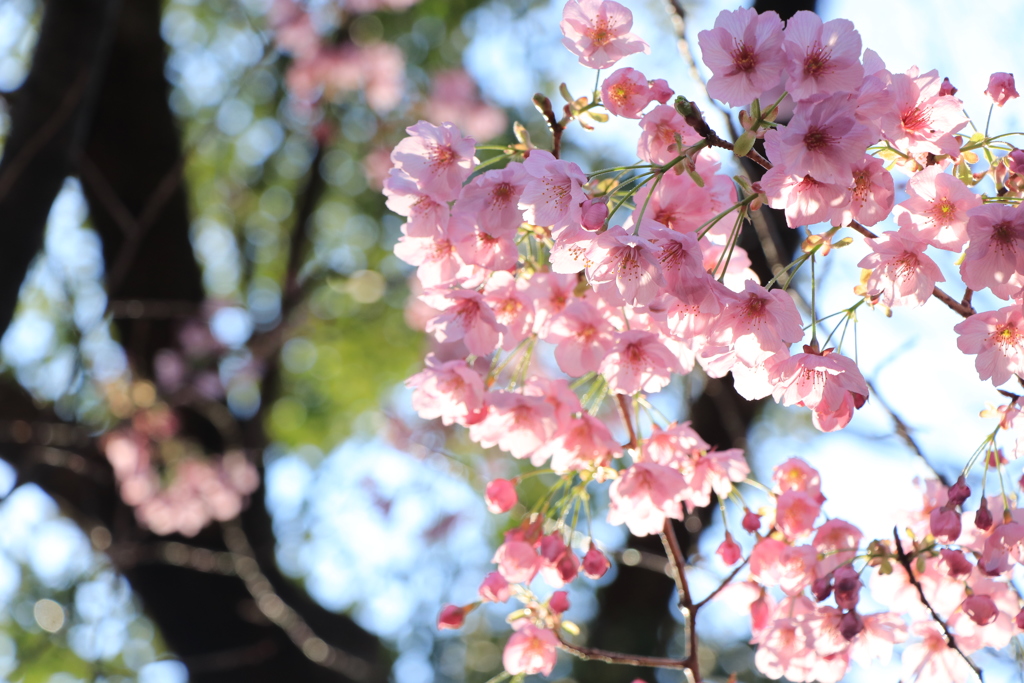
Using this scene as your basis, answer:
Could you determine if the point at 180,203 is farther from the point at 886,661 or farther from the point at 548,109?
the point at 886,661

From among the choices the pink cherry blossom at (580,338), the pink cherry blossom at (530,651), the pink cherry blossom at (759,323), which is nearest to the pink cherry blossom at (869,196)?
the pink cherry blossom at (759,323)

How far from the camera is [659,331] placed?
1.12 meters

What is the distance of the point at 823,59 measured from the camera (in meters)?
0.90

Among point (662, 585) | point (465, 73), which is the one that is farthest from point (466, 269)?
point (465, 73)

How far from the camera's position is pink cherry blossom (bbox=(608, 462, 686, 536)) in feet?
4.01

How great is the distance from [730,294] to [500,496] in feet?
1.99

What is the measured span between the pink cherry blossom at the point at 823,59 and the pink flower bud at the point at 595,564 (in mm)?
789

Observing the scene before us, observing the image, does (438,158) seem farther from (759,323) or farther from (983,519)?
(983,519)

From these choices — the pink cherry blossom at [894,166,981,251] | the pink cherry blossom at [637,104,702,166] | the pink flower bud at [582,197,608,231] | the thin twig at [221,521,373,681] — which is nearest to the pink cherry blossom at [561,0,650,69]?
the pink cherry blossom at [637,104,702,166]

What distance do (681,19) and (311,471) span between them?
565 cm

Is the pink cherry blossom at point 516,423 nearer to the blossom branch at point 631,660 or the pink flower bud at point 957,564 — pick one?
the blossom branch at point 631,660

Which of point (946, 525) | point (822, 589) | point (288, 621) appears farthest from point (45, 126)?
point (288, 621)

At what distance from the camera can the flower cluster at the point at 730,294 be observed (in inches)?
36.5

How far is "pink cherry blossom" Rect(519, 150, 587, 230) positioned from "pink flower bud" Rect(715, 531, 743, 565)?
2.42ft
